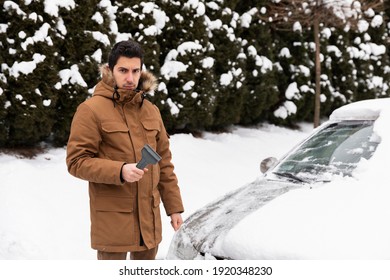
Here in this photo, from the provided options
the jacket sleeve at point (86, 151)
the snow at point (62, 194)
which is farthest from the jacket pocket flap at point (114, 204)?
the snow at point (62, 194)

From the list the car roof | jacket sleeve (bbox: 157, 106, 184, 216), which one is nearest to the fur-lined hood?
jacket sleeve (bbox: 157, 106, 184, 216)

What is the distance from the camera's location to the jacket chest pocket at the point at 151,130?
2.84 meters

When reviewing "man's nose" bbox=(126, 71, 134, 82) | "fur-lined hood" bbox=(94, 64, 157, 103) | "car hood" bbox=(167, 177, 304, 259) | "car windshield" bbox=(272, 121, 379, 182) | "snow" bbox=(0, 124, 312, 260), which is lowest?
"snow" bbox=(0, 124, 312, 260)

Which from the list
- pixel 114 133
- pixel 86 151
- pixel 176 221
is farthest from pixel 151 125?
pixel 176 221

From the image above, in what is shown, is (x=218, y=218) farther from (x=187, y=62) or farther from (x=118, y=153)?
(x=187, y=62)

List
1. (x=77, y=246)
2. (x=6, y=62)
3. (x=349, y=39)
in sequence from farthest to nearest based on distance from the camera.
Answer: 1. (x=349, y=39)
2. (x=6, y=62)
3. (x=77, y=246)

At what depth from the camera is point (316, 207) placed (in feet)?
8.73

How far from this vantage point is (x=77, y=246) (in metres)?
5.39

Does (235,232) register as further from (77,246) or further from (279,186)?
(77,246)

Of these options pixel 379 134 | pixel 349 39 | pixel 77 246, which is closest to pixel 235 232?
pixel 379 134

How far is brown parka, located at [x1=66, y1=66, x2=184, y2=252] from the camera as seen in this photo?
2693mm

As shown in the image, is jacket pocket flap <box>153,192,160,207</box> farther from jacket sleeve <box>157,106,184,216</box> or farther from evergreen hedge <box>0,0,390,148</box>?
evergreen hedge <box>0,0,390,148</box>

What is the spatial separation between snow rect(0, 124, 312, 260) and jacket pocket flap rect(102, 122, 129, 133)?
Answer: 2.71 m

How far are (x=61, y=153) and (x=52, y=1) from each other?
183cm
